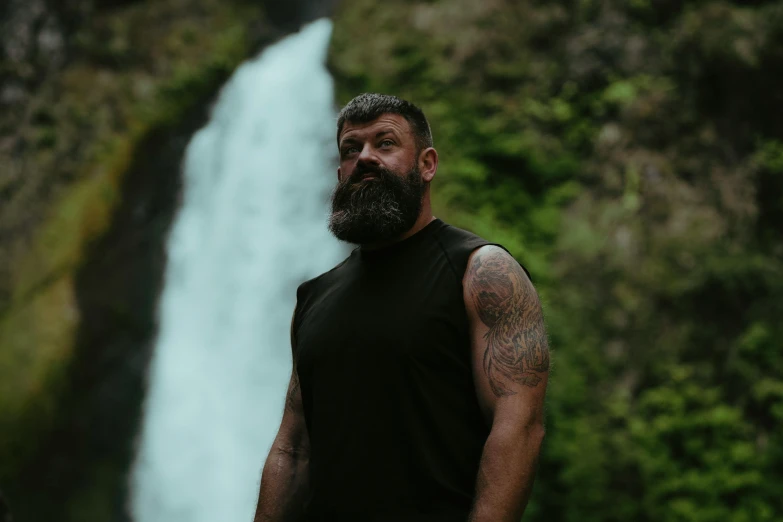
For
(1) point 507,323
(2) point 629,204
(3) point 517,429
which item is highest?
(2) point 629,204

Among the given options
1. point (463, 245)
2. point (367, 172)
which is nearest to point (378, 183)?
point (367, 172)

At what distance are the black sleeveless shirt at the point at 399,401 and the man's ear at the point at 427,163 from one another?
29 cm

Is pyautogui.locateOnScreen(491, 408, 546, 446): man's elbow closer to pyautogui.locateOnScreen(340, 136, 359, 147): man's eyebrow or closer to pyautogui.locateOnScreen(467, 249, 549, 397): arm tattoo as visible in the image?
pyautogui.locateOnScreen(467, 249, 549, 397): arm tattoo

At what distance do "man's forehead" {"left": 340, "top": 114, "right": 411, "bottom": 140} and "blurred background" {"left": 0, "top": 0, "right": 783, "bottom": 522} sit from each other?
6322mm

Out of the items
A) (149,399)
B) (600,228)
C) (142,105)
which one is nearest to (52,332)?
(149,399)

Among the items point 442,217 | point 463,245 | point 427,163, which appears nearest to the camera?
point 463,245

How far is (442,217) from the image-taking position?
30.8 ft

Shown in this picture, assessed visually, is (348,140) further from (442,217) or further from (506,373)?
(442,217)

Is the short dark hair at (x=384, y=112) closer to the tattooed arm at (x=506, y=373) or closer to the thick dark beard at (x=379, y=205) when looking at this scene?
the thick dark beard at (x=379, y=205)

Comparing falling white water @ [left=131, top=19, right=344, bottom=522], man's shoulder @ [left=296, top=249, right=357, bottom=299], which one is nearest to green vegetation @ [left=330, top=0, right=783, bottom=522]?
falling white water @ [left=131, top=19, right=344, bottom=522]

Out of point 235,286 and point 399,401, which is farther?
point 235,286

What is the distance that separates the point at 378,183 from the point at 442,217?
270 inches

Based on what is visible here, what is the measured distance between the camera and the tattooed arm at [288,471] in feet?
8.68

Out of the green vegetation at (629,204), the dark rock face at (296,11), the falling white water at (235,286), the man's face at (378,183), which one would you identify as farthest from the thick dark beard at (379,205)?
the dark rock face at (296,11)
